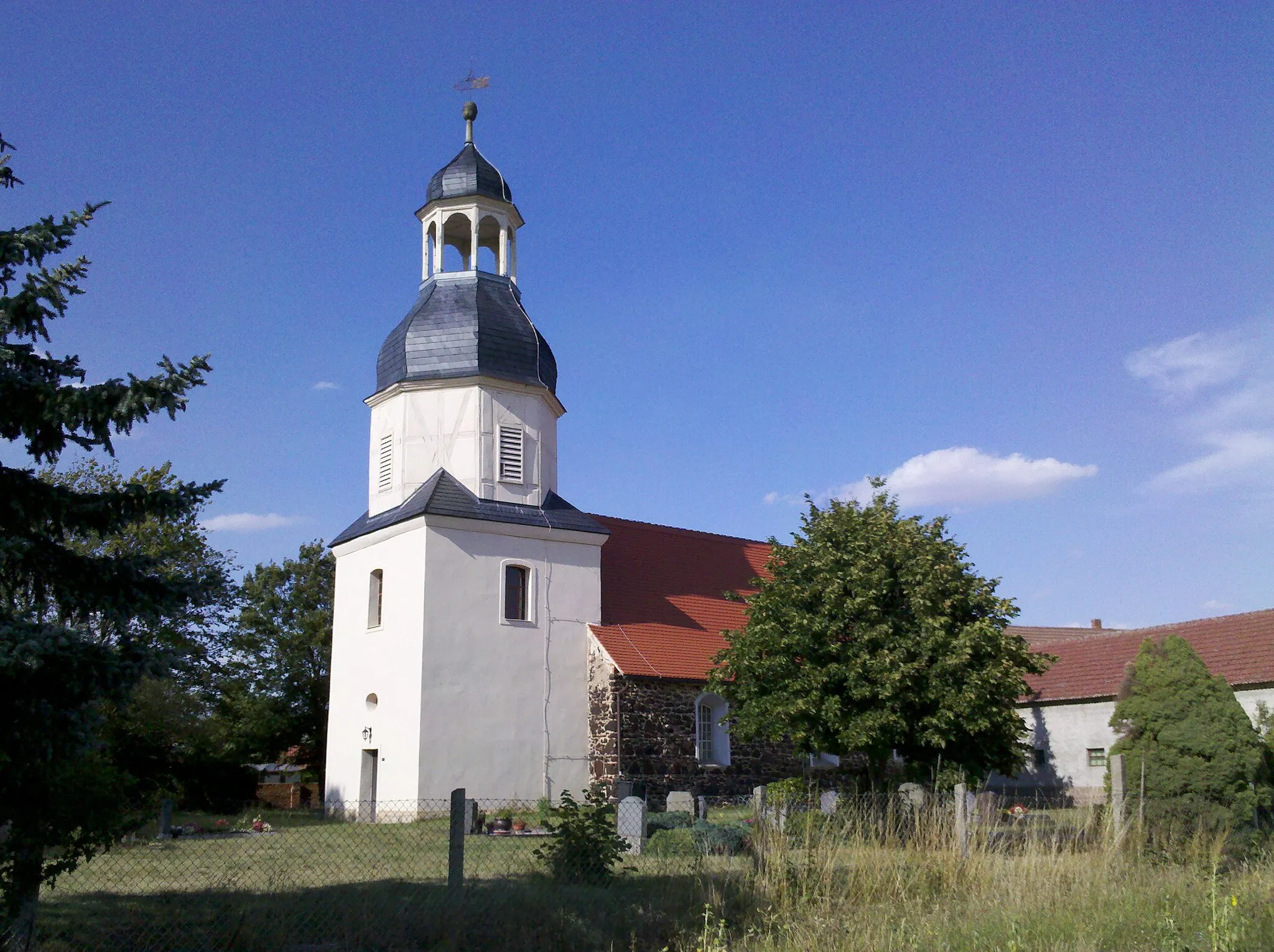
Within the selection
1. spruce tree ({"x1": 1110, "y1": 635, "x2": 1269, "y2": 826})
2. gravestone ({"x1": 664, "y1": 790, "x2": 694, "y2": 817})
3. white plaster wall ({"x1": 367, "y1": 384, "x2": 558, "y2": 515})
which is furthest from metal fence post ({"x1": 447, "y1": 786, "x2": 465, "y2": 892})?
white plaster wall ({"x1": 367, "y1": 384, "x2": 558, "y2": 515})

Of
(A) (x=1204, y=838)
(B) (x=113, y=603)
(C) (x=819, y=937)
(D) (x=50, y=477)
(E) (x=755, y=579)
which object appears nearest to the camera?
(B) (x=113, y=603)

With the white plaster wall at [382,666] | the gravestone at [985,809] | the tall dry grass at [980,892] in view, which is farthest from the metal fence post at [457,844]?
the white plaster wall at [382,666]

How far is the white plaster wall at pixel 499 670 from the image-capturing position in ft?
75.9

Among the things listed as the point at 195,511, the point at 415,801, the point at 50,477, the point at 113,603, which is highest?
the point at 50,477

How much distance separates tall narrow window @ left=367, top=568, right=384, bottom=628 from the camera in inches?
993

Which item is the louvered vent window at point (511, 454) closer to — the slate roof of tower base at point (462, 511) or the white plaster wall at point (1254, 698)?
the slate roof of tower base at point (462, 511)

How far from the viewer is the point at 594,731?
25031mm

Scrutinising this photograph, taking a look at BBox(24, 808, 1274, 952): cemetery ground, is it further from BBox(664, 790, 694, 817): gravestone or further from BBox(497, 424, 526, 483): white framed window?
BBox(497, 424, 526, 483): white framed window

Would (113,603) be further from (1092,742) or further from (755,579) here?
(1092,742)

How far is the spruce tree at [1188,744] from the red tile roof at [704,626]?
11.4 metres

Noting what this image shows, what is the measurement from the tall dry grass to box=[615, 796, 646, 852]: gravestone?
4.33 metres

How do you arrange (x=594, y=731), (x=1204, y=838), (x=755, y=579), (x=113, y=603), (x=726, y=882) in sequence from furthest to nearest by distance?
(x=594, y=731), (x=755, y=579), (x=1204, y=838), (x=726, y=882), (x=113, y=603)

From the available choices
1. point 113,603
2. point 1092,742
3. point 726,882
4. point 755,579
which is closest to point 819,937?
point 726,882

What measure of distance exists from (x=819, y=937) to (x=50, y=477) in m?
27.0
